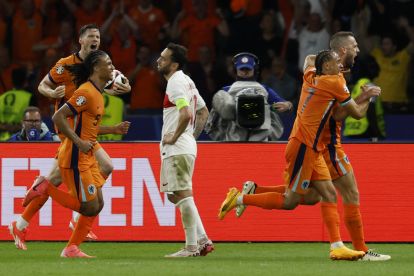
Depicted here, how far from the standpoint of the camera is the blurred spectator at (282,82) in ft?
66.6

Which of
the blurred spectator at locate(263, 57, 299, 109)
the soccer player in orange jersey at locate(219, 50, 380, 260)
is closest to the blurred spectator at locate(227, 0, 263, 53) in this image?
the blurred spectator at locate(263, 57, 299, 109)

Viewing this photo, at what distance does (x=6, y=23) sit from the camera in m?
21.9

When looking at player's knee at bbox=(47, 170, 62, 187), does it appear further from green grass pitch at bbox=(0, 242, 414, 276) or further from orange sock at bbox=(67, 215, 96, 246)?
orange sock at bbox=(67, 215, 96, 246)

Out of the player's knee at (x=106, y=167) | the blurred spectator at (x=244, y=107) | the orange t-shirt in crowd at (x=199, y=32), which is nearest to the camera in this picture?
the player's knee at (x=106, y=167)

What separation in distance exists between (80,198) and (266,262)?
1.93 meters

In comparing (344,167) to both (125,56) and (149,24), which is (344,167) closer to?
(125,56)

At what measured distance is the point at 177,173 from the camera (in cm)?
1377

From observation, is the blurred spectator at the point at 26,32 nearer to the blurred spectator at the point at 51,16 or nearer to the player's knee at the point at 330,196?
the blurred spectator at the point at 51,16

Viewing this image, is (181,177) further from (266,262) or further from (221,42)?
(221,42)

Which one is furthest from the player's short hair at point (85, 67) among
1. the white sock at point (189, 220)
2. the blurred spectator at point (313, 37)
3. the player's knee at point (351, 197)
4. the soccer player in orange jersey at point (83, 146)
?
the blurred spectator at point (313, 37)

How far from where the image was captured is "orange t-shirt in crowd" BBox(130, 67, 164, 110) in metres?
21.0

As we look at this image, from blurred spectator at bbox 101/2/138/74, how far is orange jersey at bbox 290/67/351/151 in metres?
8.24

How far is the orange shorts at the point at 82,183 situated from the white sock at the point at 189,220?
882mm

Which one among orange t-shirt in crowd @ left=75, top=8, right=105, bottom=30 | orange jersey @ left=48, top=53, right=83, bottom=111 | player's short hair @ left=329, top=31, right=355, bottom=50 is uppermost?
orange t-shirt in crowd @ left=75, top=8, right=105, bottom=30
